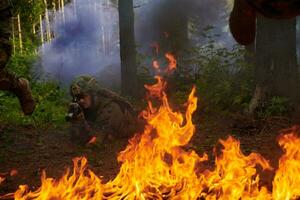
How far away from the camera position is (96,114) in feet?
30.7

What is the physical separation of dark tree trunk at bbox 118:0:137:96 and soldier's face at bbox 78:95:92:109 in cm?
461

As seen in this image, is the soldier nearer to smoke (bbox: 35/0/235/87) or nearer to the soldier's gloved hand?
the soldier's gloved hand

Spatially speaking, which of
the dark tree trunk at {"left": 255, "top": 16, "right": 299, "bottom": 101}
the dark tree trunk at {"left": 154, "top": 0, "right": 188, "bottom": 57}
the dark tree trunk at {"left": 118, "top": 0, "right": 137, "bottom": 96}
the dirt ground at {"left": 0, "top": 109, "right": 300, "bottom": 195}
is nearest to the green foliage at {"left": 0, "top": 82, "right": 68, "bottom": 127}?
the dirt ground at {"left": 0, "top": 109, "right": 300, "bottom": 195}

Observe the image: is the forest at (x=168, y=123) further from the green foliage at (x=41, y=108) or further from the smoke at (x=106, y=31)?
the smoke at (x=106, y=31)

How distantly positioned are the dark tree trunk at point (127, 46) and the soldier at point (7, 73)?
28.0ft

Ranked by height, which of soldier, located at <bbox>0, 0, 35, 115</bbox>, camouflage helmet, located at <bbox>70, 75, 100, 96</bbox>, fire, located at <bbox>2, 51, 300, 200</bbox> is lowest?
fire, located at <bbox>2, 51, 300, 200</bbox>

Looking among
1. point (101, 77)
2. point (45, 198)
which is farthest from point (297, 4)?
point (101, 77)

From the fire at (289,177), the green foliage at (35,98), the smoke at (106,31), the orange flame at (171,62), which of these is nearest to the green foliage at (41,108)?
the green foliage at (35,98)

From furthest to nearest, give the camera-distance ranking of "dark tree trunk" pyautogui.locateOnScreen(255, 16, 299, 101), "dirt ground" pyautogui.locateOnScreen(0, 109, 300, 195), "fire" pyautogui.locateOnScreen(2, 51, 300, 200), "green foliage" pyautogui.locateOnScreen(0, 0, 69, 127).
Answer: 1. "green foliage" pyautogui.locateOnScreen(0, 0, 69, 127)
2. "dark tree trunk" pyautogui.locateOnScreen(255, 16, 299, 101)
3. "dirt ground" pyautogui.locateOnScreen(0, 109, 300, 195)
4. "fire" pyautogui.locateOnScreen(2, 51, 300, 200)

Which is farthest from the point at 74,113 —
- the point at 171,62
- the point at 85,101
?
the point at 171,62

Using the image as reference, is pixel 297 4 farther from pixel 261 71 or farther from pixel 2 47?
pixel 261 71

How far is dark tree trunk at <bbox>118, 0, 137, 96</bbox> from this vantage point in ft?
44.6

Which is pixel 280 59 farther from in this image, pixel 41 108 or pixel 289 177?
pixel 41 108

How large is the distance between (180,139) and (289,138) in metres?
1.88
